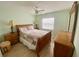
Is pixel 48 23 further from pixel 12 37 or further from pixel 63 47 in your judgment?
pixel 12 37

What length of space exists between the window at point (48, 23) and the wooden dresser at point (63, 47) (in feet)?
0.52

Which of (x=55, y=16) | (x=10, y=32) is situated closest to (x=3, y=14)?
(x=10, y=32)

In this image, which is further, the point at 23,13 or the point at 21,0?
the point at 23,13

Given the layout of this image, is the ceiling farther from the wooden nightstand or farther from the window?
the wooden nightstand

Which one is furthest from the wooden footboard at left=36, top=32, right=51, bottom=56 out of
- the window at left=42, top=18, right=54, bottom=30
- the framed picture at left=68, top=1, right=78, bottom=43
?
the framed picture at left=68, top=1, right=78, bottom=43

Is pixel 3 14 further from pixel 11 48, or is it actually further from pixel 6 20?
pixel 11 48

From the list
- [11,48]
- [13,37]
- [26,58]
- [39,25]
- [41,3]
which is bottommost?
[26,58]

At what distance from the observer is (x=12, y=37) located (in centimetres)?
100

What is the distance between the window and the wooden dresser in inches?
6.2

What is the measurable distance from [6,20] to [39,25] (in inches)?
16.7

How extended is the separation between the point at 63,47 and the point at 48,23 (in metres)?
0.39

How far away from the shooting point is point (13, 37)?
3.32ft

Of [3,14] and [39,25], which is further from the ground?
[3,14]

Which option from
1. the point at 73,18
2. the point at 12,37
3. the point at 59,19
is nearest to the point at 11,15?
the point at 12,37
